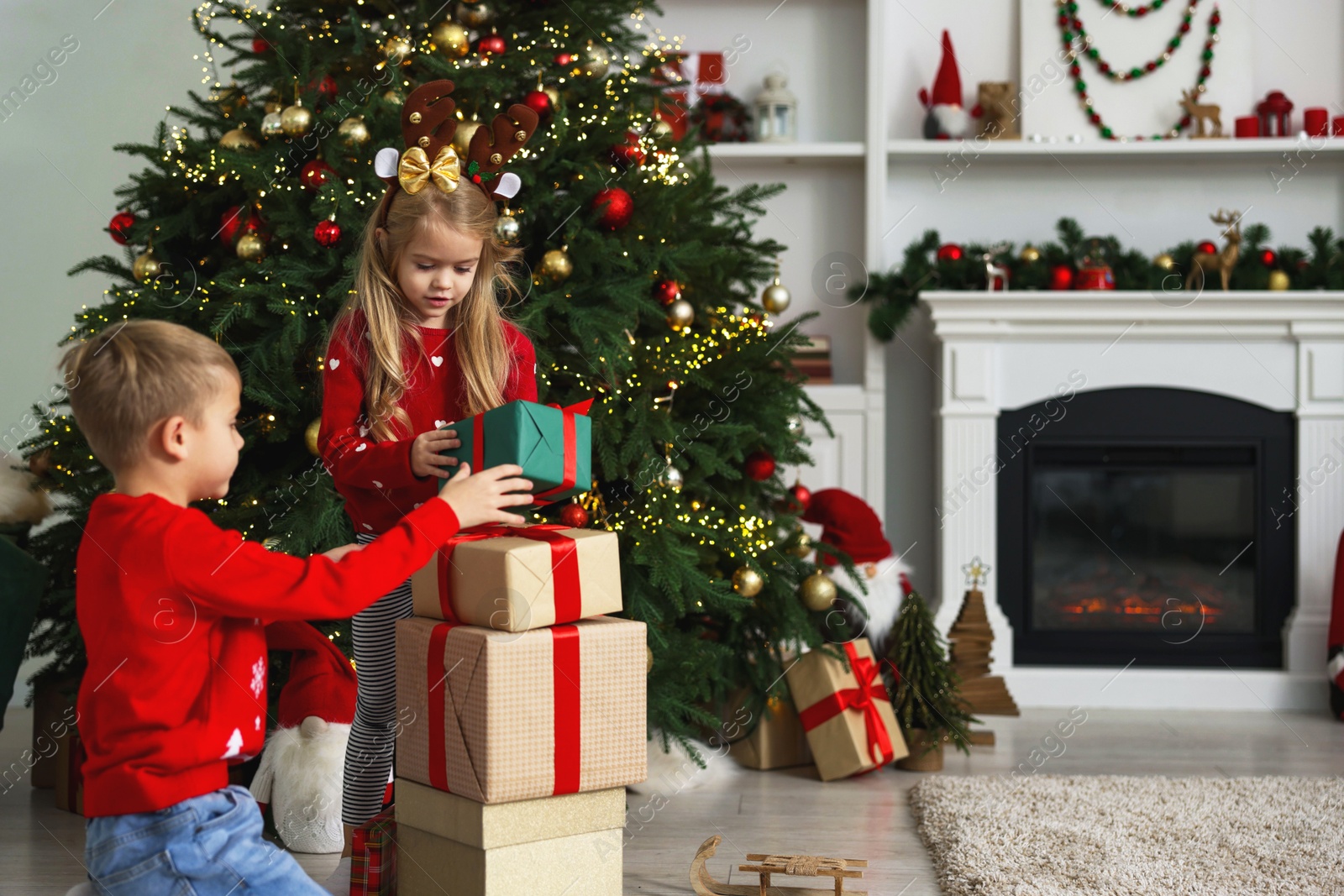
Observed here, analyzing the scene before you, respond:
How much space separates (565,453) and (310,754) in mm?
1008

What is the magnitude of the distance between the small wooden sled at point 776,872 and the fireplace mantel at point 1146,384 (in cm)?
188

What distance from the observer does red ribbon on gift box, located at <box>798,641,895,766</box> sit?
2.61 meters

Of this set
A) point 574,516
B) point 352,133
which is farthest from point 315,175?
point 574,516

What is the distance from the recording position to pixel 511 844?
1480mm

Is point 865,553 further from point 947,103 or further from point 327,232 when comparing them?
point 947,103

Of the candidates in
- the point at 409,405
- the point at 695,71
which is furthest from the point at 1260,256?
the point at 409,405

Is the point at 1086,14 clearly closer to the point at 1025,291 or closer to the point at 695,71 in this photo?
the point at 1025,291

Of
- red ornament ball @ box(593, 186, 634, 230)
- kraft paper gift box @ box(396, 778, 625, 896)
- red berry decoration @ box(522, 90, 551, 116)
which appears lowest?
kraft paper gift box @ box(396, 778, 625, 896)

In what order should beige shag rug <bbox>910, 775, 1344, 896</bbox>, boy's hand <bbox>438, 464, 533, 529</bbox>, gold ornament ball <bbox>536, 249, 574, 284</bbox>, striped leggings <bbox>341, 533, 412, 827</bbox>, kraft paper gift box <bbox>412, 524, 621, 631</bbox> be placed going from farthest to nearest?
gold ornament ball <bbox>536, 249, 574, 284</bbox>
beige shag rug <bbox>910, 775, 1344, 896</bbox>
striped leggings <bbox>341, 533, 412, 827</bbox>
kraft paper gift box <bbox>412, 524, 621, 631</bbox>
boy's hand <bbox>438, 464, 533, 529</bbox>

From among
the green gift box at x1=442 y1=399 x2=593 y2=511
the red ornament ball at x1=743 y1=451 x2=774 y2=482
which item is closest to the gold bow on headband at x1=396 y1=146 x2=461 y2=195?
the green gift box at x1=442 y1=399 x2=593 y2=511

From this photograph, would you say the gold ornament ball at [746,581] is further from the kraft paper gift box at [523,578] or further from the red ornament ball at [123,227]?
the red ornament ball at [123,227]

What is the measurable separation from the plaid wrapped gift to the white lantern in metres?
2.73

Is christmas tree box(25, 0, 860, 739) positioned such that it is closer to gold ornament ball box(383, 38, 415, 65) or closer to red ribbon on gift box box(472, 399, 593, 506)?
gold ornament ball box(383, 38, 415, 65)

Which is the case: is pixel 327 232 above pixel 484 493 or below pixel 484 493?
above
